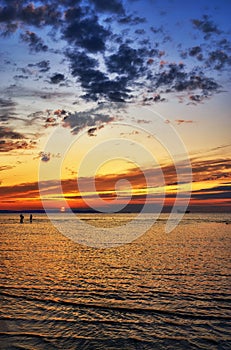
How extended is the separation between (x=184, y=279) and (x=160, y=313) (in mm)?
9396

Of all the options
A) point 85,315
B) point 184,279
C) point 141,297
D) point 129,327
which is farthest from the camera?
point 184,279

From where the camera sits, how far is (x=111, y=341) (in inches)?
568

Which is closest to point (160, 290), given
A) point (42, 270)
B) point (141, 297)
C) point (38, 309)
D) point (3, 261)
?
point (141, 297)

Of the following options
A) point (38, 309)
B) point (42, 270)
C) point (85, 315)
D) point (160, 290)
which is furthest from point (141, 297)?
point (42, 270)

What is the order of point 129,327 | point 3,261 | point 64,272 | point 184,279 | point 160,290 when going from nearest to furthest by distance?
point 129,327, point 160,290, point 184,279, point 64,272, point 3,261

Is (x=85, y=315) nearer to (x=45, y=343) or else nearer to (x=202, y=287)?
(x=45, y=343)

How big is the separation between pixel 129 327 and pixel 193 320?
137 inches

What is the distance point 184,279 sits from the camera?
26844mm

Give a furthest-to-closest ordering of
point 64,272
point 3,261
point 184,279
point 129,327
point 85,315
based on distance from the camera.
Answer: point 3,261
point 64,272
point 184,279
point 85,315
point 129,327

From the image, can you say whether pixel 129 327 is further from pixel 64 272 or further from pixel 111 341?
pixel 64 272

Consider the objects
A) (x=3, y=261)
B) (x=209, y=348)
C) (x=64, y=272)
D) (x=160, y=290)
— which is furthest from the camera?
(x=3, y=261)

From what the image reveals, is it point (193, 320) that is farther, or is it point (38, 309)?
point (38, 309)

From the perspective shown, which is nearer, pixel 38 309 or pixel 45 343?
pixel 45 343

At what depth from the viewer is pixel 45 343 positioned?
13945 mm
